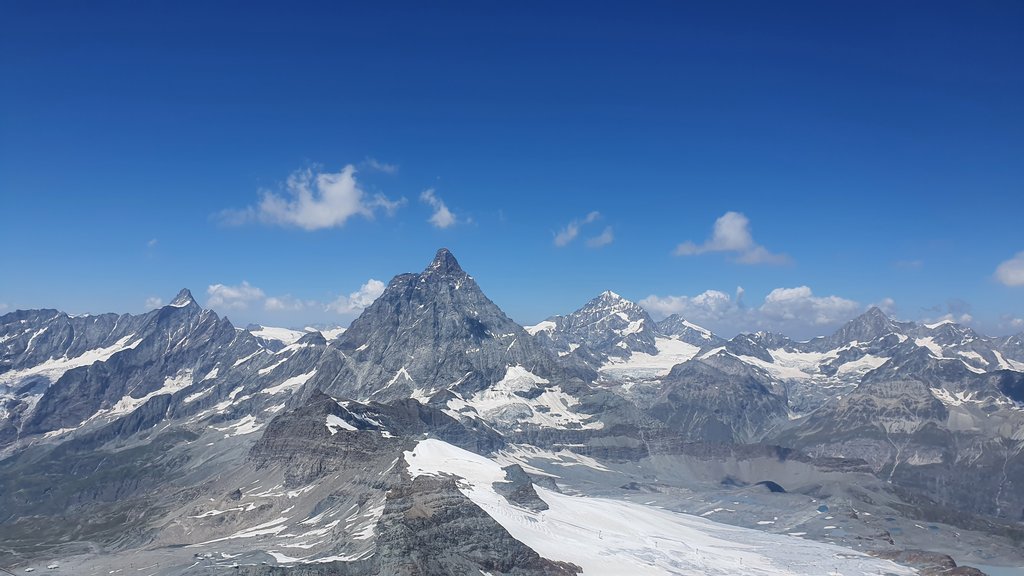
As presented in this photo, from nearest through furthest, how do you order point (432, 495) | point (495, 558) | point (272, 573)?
point (272, 573) < point (495, 558) < point (432, 495)

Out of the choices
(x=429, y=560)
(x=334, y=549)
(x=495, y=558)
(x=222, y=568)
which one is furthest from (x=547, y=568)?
(x=222, y=568)

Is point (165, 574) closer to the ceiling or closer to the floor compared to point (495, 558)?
closer to the floor

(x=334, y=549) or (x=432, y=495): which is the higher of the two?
(x=432, y=495)

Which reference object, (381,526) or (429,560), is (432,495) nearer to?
(381,526)

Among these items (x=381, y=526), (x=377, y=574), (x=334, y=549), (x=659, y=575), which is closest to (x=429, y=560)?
(x=377, y=574)

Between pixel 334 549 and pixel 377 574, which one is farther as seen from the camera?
pixel 334 549

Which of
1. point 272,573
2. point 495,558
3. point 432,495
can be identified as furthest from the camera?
point 432,495

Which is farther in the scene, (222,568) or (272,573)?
(222,568)

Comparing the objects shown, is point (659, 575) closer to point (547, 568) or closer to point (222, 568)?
point (547, 568)

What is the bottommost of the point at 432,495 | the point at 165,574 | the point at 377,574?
the point at 165,574
